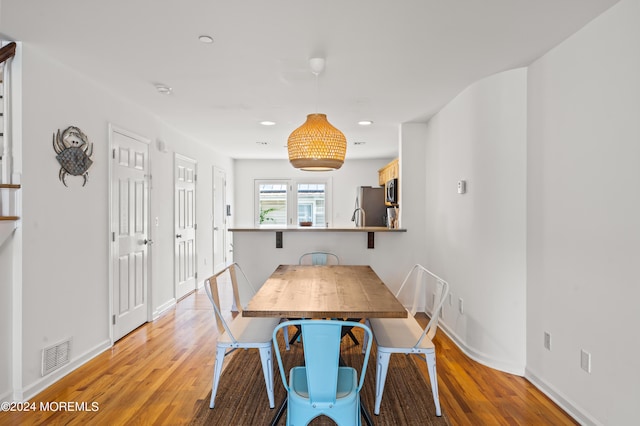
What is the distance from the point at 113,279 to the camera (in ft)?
11.2

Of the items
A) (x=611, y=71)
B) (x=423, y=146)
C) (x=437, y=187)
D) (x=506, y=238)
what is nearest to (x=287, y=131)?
(x=423, y=146)

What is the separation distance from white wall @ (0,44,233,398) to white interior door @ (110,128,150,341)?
0.13 m

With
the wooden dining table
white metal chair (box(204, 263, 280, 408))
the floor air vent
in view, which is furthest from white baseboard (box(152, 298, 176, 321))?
white metal chair (box(204, 263, 280, 408))

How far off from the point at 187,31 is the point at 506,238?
8.94 ft

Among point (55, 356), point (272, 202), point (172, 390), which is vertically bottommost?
point (172, 390)

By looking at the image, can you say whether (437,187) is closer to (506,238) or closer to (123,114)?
(506,238)

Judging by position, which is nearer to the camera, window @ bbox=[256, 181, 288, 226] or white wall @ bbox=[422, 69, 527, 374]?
white wall @ bbox=[422, 69, 527, 374]

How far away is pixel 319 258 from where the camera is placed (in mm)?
4258

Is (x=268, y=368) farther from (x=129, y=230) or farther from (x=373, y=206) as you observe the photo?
(x=373, y=206)

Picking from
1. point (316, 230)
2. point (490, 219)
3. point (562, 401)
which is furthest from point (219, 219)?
point (562, 401)

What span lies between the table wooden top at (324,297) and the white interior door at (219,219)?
3.65 m

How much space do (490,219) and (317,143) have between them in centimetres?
158

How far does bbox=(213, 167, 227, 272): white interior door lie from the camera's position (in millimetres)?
6652

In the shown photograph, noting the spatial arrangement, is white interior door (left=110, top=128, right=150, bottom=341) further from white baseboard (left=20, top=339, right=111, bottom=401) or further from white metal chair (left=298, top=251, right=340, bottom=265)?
white metal chair (left=298, top=251, right=340, bottom=265)
